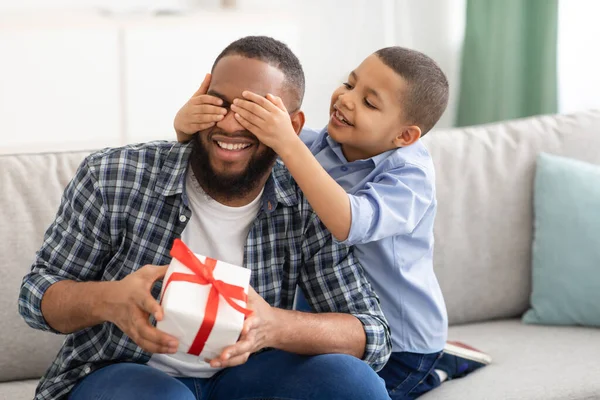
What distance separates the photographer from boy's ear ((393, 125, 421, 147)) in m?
1.87

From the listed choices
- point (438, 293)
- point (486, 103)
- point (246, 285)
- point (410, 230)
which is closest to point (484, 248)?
point (438, 293)

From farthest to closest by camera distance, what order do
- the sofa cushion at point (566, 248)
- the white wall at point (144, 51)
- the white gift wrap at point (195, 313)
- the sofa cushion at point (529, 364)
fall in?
the white wall at point (144, 51), the sofa cushion at point (566, 248), the sofa cushion at point (529, 364), the white gift wrap at point (195, 313)

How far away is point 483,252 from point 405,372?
643mm

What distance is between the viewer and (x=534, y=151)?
2537 mm

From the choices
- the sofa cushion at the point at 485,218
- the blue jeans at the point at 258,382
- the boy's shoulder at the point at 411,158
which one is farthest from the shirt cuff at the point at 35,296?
the sofa cushion at the point at 485,218

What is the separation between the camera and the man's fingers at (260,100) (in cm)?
158

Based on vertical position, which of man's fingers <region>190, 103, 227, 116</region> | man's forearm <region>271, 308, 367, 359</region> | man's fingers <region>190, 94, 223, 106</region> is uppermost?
man's fingers <region>190, 94, 223, 106</region>

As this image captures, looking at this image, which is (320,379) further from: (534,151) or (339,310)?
(534,151)

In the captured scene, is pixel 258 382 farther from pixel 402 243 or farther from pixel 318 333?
pixel 402 243

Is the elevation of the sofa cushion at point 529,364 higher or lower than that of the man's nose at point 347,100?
lower

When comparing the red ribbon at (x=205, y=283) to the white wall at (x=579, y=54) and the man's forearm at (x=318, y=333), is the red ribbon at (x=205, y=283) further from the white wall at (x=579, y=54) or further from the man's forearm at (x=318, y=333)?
the white wall at (x=579, y=54)

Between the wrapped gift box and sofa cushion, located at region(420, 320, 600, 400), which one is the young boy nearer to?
sofa cushion, located at region(420, 320, 600, 400)

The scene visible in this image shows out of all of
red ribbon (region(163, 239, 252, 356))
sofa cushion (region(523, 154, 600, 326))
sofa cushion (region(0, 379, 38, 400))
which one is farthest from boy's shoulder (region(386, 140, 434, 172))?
sofa cushion (region(0, 379, 38, 400))

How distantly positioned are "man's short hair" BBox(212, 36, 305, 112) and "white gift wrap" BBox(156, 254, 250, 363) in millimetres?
427
